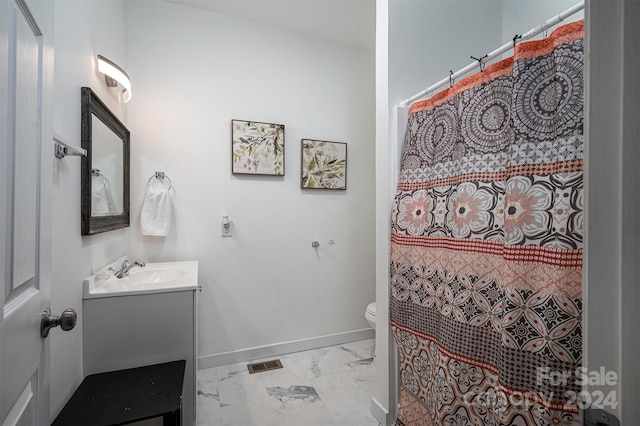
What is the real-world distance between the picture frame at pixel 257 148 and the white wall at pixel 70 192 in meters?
0.91

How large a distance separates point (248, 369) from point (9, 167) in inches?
81.8

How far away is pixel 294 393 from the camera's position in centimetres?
192

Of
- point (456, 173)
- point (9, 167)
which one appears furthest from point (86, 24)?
point (456, 173)

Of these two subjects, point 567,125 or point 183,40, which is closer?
point 567,125

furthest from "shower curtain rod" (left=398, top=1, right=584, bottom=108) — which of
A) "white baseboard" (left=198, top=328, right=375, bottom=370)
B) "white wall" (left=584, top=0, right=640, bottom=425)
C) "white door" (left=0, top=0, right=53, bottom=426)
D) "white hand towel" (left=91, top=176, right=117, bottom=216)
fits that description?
"white baseboard" (left=198, top=328, right=375, bottom=370)

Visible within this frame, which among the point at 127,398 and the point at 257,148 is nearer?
the point at 127,398

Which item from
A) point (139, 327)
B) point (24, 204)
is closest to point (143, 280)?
point (139, 327)

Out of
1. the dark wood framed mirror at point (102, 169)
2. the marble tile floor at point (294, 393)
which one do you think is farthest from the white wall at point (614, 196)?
the dark wood framed mirror at point (102, 169)

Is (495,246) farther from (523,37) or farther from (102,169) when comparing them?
(102,169)

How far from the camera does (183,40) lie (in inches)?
87.2

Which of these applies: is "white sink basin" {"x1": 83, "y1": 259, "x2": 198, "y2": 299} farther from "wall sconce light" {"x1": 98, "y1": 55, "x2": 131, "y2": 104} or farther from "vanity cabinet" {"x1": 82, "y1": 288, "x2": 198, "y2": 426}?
"wall sconce light" {"x1": 98, "y1": 55, "x2": 131, "y2": 104}

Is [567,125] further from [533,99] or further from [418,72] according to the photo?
[418,72]

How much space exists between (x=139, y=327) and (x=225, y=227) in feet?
3.27

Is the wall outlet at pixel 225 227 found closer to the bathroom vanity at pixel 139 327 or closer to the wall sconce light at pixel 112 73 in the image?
the bathroom vanity at pixel 139 327
